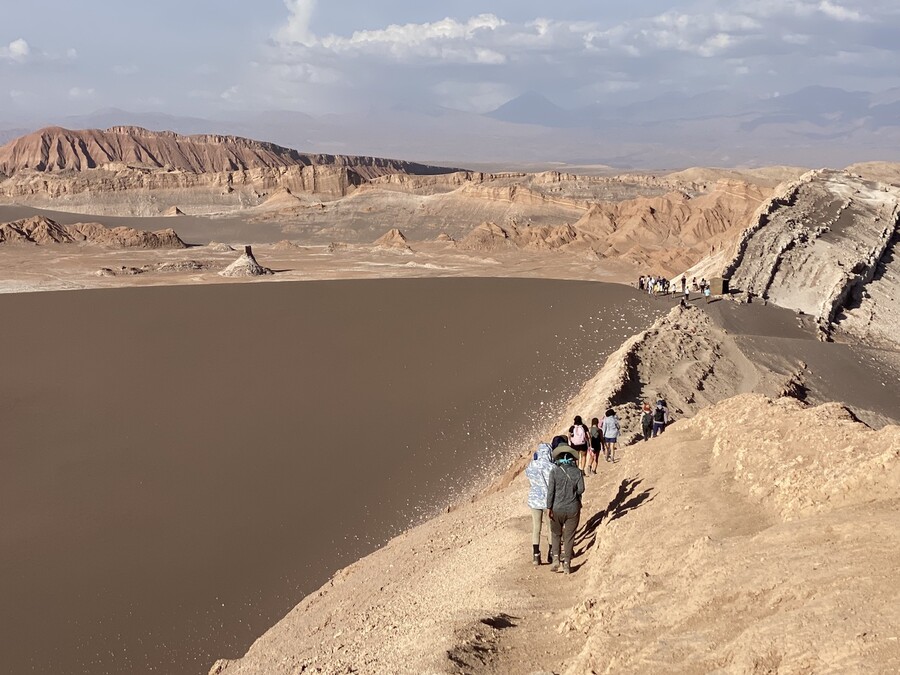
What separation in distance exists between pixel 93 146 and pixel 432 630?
131 meters

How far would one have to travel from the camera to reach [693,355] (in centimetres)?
1820

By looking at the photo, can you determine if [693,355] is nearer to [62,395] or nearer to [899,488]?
[899,488]

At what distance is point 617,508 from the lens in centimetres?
773

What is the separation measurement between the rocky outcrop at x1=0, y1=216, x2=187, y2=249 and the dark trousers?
184 feet

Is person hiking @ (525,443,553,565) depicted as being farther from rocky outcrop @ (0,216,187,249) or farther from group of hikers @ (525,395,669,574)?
rocky outcrop @ (0,216,187,249)

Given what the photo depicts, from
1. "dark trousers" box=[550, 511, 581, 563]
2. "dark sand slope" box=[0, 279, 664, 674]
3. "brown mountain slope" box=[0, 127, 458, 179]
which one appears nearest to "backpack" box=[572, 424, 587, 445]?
"dark trousers" box=[550, 511, 581, 563]

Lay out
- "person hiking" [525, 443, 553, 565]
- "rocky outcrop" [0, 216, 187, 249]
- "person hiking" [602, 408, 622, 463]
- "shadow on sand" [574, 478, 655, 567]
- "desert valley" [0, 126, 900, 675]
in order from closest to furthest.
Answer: "desert valley" [0, 126, 900, 675] → "person hiking" [525, 443, 553, 565] → "shadow on sand" [574, 478, 655, 567] → "person hiking" [602, 408, 622, 463] → "rocky outcrop" [0, 216, 187, 249]

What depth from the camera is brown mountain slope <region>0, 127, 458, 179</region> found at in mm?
112625

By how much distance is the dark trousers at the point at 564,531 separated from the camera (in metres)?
6.59

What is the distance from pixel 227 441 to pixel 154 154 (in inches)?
4763

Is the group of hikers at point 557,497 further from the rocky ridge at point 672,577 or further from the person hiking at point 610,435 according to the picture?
the person hiking at point 610,435

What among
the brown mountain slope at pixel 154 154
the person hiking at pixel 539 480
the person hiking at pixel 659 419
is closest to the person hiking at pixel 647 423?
the person hiking at pixel 659 419

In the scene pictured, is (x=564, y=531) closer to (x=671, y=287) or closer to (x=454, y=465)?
(x=454, y=465)

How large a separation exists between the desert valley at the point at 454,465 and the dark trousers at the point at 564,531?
0.26 m
